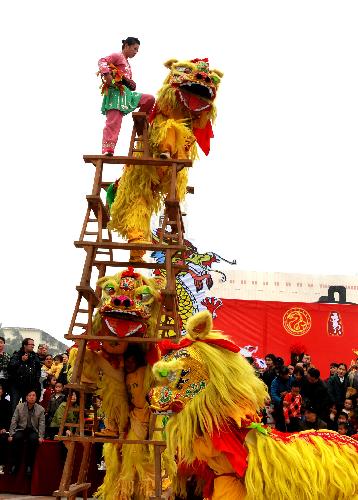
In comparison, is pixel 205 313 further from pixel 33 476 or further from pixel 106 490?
pixel 33 476

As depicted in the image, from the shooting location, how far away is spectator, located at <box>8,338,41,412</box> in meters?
7.05

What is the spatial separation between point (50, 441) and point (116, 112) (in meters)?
4.03

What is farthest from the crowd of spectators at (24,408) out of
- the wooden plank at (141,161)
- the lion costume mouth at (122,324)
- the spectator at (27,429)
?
the wooden plank at (141,161)

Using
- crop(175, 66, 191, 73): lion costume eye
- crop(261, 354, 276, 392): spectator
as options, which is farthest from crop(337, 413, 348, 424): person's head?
crop(175, 66, 191, 73): lion costume eye

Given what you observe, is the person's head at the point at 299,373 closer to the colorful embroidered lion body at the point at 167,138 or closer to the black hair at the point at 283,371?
the black hair at the point at 283,371

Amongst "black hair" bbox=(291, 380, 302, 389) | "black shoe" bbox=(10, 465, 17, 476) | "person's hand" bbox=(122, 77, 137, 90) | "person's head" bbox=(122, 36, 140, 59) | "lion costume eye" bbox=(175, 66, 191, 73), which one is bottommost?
"black shoe" bbox=(10, 465, 17, 476)

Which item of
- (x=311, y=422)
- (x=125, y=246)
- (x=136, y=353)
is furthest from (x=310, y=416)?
(x=125, y=246)

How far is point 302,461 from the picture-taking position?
293 cm

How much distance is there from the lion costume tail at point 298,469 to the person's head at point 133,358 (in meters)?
1.60

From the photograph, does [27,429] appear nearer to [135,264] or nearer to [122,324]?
[135,264]

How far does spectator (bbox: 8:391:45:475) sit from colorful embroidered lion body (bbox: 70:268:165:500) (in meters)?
2.61

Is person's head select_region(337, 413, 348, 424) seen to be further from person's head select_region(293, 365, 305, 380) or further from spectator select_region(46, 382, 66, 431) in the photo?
spectator select_region(46, 382, 66, 431)

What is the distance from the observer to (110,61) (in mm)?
4934

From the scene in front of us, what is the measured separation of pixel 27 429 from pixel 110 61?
4205 mm
